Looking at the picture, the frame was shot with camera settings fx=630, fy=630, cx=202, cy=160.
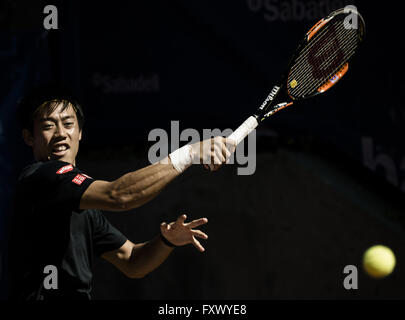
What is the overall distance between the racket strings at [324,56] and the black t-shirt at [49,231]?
1416mm

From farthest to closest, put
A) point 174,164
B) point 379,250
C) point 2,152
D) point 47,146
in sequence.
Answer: point 379,250 → point 2,152 → point 47,146 → point 174,164

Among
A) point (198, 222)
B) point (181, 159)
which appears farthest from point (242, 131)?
point (198, 222)

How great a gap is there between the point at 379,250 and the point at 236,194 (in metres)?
1.14

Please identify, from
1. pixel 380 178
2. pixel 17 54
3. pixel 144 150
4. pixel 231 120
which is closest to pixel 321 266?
pixel 380 178

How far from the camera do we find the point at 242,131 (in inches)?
122

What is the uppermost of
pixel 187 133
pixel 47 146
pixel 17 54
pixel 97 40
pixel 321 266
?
pixel 97 40

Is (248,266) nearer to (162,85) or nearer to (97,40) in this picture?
(162,85)

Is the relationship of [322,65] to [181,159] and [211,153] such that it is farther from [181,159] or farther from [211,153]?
[181,159]

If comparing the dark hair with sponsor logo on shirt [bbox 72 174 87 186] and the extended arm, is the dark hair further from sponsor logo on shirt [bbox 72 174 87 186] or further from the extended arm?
the extended arm

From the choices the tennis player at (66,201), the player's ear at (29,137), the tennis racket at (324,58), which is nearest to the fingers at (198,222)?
the tennis player at (66,201)

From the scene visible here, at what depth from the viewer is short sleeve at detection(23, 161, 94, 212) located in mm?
2910

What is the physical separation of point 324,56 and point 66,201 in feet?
5.77

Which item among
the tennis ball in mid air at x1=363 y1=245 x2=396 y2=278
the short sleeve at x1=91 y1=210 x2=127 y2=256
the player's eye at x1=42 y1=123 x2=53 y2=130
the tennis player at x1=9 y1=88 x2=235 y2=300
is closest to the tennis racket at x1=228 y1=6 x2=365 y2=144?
the tennis player at x1=9 y1=88 x2=235 y2=300

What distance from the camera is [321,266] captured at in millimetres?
4723
